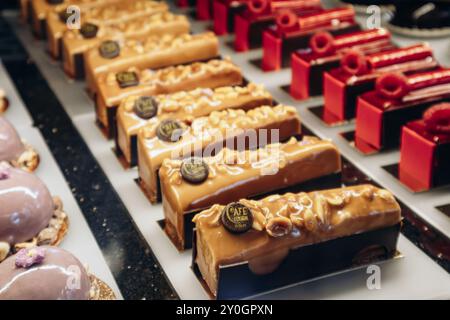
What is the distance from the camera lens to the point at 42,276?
2.88 meters

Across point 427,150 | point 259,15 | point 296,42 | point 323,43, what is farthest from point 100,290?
point 259,15

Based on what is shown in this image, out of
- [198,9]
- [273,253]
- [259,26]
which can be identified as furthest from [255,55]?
[273,253]

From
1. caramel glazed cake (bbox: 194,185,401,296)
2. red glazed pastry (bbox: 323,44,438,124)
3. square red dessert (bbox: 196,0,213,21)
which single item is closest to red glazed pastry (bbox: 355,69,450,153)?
red glazed pastry (bbox: 323,44,438,124)

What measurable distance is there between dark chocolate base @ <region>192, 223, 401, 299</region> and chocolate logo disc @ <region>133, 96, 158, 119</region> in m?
0.93

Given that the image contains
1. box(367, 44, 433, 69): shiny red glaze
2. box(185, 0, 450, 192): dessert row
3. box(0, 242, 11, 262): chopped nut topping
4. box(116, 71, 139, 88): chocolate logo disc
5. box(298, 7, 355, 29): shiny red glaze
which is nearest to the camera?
box(0, 242, 11, 262): chopped nut topping

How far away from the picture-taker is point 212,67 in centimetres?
439

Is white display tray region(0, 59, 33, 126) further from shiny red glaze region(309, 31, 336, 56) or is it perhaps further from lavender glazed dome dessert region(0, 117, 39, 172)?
shiny red glaze region(309, 31, 336, 56)

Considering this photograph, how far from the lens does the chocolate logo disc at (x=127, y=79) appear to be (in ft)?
13.9

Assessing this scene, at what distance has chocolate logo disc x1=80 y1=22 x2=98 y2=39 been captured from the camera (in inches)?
190

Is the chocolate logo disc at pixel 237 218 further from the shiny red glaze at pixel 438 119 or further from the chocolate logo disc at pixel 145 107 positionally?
the shiny red glaze at pixel 438 119

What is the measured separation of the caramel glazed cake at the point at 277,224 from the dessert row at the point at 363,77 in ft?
2.08

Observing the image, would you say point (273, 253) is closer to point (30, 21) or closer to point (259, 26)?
point (259, 26)

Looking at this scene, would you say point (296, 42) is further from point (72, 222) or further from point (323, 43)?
→ point (72, 222)
